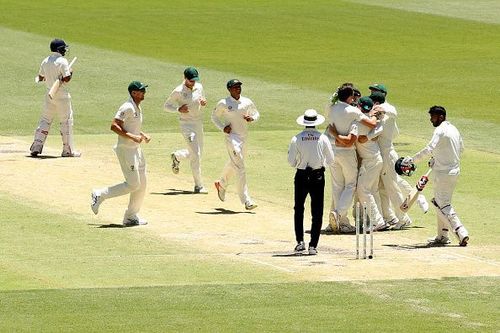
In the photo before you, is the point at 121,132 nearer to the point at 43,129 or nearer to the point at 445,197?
the point at 445,197

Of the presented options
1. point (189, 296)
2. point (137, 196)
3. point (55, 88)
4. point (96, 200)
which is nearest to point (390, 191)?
point (137, 196)

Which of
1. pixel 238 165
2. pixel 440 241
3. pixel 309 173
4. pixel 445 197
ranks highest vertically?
pixel 238 165

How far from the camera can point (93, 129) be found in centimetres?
3388

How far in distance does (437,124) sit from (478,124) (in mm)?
13243

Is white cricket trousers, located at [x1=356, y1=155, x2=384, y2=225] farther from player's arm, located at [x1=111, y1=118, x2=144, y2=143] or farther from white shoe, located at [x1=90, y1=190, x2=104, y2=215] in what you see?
white shoe, located at [x1=90, y1=190, x2=104, y2=215]

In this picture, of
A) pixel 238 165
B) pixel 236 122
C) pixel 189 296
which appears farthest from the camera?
A: pixel 236 122

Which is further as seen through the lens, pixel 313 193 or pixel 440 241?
pixel 440 241

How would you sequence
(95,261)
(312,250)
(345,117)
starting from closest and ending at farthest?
(95,261), (312,250), (345,117)

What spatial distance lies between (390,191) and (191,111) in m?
4.52

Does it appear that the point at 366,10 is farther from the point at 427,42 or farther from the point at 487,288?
the point at 487,288

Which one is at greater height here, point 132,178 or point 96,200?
point 132,178

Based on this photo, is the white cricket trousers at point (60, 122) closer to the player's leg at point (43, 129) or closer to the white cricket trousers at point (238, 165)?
the player's leg at point (43, 129)

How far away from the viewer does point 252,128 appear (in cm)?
3406

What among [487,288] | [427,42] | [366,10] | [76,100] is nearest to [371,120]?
[487,288]
